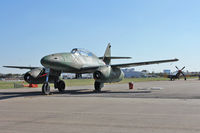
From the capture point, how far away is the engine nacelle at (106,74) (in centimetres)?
2077

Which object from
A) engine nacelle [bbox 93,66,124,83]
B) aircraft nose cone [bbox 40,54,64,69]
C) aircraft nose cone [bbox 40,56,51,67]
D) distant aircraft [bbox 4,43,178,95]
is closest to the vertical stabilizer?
distant aircraft [bbox 4,43,178,95]

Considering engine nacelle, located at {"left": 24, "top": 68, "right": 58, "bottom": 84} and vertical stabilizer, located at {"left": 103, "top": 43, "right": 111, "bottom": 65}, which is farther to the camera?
vertical stabilizer, located at {"left": 103, "top": 43, "right": 111, "bottom": 65}

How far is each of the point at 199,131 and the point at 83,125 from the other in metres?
3.05

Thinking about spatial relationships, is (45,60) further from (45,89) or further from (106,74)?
(106,74)

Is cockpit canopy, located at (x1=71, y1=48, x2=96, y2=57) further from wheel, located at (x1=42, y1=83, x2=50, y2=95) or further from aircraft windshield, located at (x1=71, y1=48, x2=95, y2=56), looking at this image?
wheel, located at (x1=42, y1=83, x2=50, y2=95)

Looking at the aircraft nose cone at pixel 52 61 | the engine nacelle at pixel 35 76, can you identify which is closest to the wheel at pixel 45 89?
the aircraft nose cone at pixel 52 61

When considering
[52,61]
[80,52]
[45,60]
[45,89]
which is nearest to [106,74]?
[80,52]

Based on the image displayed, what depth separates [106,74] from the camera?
21031 millimetres

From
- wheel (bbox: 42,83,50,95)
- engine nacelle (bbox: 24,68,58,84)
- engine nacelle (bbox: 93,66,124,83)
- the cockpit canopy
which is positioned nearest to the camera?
wheel (bbox: 42,83,50,95)

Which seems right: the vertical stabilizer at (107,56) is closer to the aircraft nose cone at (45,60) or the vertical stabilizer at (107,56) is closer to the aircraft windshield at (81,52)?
the aircraft windshield at (81,52)

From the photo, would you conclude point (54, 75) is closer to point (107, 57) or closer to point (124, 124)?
point (107, 57)

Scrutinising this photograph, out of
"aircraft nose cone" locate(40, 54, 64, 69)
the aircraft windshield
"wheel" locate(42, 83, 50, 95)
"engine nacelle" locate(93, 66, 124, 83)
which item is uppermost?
the aircraft windshield

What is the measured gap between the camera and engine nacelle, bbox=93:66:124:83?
68.1ft

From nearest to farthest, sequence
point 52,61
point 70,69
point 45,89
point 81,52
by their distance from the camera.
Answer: point 52,61 → point 45,89 → point 70,69 → point 81,52
